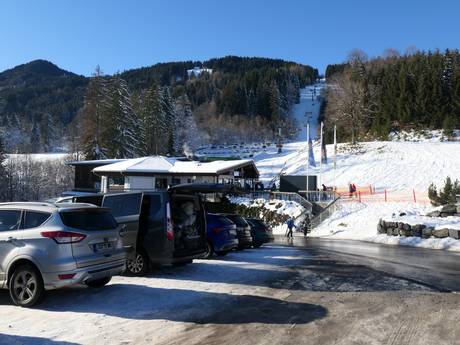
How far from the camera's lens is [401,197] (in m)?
→ 41.4

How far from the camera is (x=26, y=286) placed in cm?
774

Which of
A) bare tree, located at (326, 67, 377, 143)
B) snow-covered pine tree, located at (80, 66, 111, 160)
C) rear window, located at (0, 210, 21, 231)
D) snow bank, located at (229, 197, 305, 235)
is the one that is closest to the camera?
rear window, located at (0, 210, 21, 231)

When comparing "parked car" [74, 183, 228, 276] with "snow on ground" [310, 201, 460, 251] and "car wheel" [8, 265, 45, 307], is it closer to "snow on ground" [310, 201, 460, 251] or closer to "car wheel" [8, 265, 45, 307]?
"car wheel" [8, 265, 45, 307]

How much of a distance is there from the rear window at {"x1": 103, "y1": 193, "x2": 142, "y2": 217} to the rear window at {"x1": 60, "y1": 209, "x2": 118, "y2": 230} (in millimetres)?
1911

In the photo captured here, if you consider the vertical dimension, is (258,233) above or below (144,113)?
below

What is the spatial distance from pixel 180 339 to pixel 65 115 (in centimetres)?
17577

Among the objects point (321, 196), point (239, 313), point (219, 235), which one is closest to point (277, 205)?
point (321, 196)

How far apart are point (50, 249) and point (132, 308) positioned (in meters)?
1.64

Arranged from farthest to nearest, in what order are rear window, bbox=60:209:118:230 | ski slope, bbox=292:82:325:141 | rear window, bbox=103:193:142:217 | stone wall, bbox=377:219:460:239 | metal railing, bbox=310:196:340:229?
ski slope, bbox=292:82:325:141
metal railing, bbox=310:196:340:229
stone wall, bbox=377:219:460:239
rear window, bbox=103:193:142:217
rear window, bbox=60:209:118:230

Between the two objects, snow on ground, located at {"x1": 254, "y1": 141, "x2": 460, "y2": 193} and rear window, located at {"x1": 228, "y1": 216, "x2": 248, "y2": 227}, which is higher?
snow on ground, located at {"x1": 254, "y1": 141, "x2": 460, "y2": 193}

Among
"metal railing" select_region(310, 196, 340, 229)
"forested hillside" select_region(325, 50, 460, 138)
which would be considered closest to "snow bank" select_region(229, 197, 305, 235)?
"metal railing" select_region(310, 196, 340, 229)

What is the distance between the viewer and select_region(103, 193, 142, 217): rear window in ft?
35.3

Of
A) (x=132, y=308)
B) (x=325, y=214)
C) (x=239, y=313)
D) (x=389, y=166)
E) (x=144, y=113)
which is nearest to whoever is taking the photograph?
(x=239, y=313)

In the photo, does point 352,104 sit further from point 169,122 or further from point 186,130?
point 186,130
